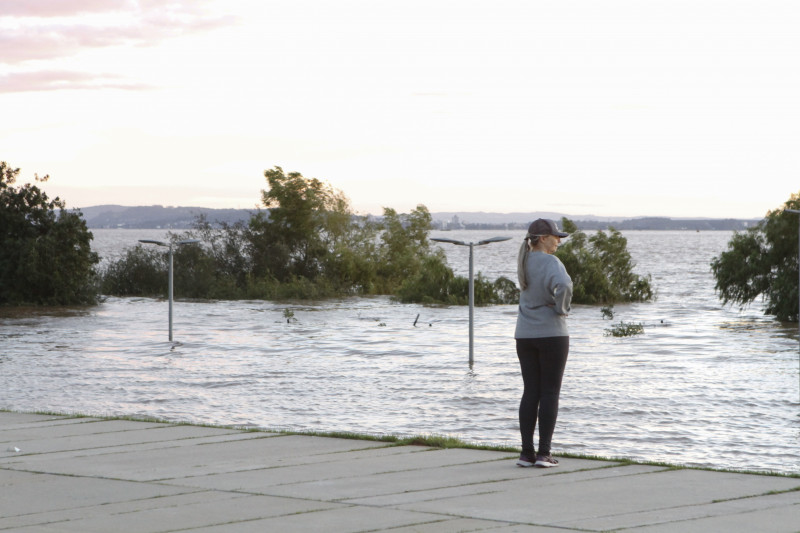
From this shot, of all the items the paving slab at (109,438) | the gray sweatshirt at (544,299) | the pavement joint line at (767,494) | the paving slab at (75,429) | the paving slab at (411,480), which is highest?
the gray sweatshirt at (544,299)

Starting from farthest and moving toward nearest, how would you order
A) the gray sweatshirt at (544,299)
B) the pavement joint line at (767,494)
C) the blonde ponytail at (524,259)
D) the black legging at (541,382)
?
1. the blonde ponytail at (524,259)
2. the black legging at (541,382)
3. the gray sweatshirt at (544,299)
4. the pavement joint line at (767,494)

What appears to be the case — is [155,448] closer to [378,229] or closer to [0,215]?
[0,215]

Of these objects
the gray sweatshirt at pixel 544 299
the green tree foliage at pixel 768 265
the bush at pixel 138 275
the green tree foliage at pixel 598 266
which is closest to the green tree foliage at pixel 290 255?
the bush at pixel 138 275

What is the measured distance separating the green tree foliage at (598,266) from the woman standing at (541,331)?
149 feet

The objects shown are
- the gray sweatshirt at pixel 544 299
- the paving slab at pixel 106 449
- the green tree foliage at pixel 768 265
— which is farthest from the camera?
the green tree foliage at pixel 768 265

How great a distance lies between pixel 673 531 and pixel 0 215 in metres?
48.3

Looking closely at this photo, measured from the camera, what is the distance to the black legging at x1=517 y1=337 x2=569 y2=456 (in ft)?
29.7

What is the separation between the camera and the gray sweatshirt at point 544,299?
29.3 feet

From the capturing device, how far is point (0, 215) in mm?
50469

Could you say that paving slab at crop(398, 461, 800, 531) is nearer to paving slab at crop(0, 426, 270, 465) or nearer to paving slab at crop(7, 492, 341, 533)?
paving slab at crop(7, 492, 341, 533)

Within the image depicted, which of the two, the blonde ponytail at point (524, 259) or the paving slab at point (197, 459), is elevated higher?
the blonde ponytail at point (524, 259)

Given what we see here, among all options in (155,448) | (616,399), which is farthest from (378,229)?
(155,448)

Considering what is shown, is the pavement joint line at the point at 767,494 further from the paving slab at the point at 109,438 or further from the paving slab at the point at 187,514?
the paving slab at the point at 109,438

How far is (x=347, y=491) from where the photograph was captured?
26.6 ft
